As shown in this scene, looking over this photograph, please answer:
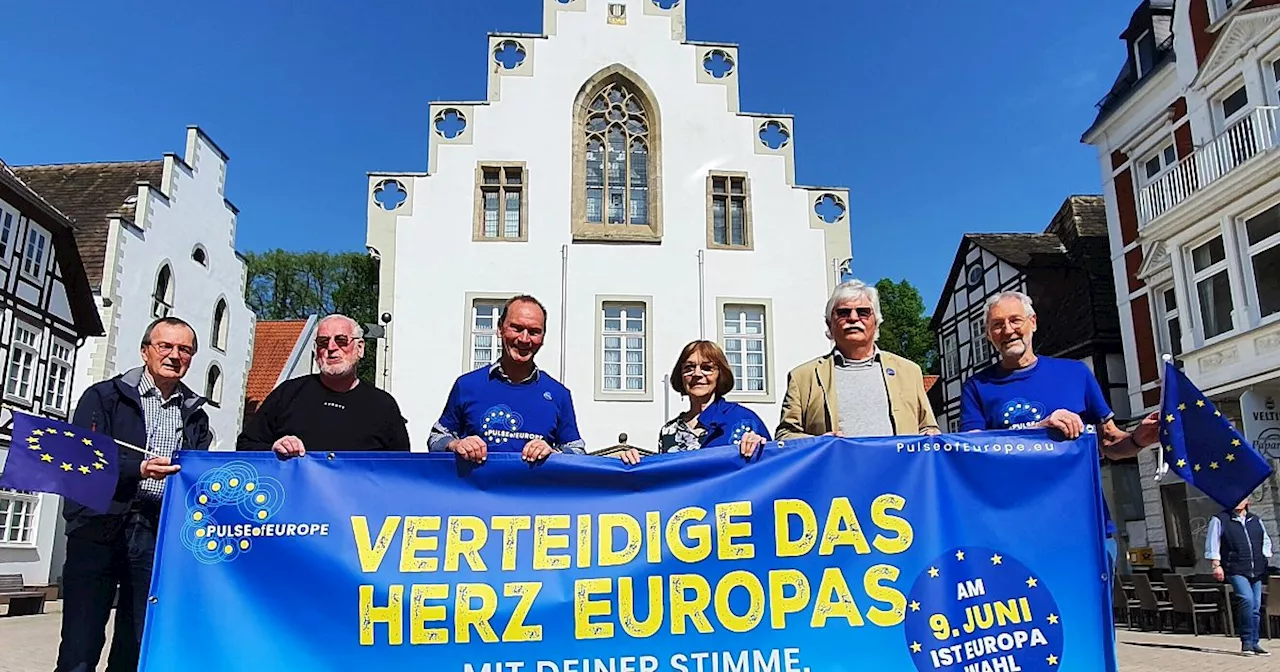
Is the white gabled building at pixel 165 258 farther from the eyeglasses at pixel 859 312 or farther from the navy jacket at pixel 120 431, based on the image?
the eyeglasses at pixel 859 312

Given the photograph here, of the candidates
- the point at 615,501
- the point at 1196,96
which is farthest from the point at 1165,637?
the point at 615,501

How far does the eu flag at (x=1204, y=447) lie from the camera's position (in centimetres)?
405

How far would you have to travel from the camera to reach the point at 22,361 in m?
18.8

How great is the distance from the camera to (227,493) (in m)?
3.99

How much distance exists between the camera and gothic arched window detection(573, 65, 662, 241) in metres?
17.6

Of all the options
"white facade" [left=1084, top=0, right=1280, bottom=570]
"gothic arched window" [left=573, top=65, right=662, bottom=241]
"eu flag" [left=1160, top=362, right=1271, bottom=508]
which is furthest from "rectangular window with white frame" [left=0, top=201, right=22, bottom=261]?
"white facade" [left=1084, top=0, right=1280, bottom=570]

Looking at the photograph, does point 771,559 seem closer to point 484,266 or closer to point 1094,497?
point 1094,497

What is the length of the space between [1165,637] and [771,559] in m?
10.9

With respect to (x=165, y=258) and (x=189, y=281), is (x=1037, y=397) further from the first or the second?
(x=189, y=281)

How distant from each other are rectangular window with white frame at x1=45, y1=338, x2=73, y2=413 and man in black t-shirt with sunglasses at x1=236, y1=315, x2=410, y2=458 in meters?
18.3

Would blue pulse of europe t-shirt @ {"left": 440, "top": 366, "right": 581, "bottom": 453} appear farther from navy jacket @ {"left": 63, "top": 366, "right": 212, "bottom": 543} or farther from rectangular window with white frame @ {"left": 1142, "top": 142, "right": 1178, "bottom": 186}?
rectangular window with white frame @ {"left": 1142, "top": 142, "right": 1178, "bottom": 186}

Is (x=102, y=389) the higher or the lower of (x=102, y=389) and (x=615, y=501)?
the higher

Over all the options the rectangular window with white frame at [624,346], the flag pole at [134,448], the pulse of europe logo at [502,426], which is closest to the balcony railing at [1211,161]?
the rectangular window with white frame at [624,346]

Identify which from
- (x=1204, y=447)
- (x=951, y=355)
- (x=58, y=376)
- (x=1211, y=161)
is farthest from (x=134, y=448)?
(x=951, y=355)
